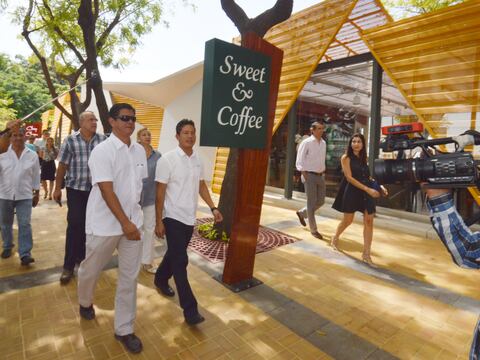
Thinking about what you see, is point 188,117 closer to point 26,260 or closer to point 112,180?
point 26,260

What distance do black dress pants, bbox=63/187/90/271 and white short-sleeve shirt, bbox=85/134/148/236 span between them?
4.04 feet

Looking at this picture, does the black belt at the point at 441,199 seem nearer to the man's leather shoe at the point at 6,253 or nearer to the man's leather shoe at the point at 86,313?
the man's leather shoe at the point at 86,313

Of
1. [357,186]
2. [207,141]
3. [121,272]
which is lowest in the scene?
[121,272]

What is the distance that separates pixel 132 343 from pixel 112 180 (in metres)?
1.27

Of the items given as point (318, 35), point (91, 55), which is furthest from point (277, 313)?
point (318, 35)

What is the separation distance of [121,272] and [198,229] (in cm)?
318

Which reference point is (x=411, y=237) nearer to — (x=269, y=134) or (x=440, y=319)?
(x=440, y=319)

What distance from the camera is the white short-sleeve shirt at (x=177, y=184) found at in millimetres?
2730

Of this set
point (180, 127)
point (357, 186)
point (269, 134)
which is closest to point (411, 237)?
point (357, 186)

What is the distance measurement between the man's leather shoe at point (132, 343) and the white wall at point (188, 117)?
10258 millimetres

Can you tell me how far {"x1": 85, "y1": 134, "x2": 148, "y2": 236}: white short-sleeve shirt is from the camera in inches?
89.1

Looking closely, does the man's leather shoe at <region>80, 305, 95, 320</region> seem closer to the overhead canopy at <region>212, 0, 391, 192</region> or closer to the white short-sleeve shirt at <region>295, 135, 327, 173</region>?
the white short-sleeve shirt at <region>295, 135, 327, 173</region>

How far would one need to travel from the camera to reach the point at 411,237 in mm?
5918

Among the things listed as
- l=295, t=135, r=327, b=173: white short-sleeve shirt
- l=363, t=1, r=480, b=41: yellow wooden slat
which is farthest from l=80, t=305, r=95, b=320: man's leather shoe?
l=363, t=1, r=480, b=41: yellow wooden slat
